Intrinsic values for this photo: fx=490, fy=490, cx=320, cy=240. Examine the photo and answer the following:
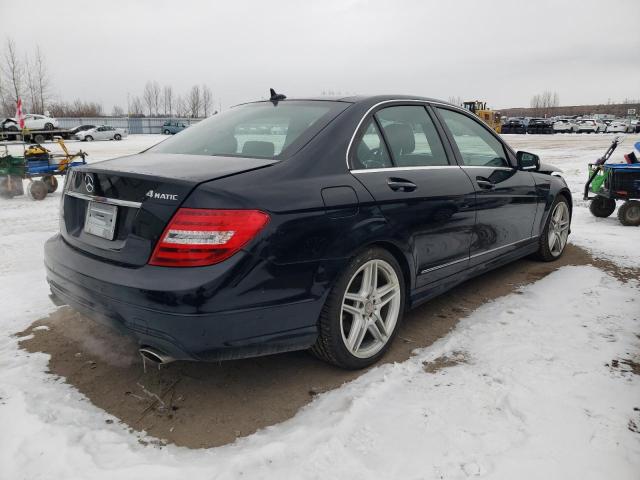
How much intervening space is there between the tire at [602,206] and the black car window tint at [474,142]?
13.5 ft

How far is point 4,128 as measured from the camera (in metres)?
34.8

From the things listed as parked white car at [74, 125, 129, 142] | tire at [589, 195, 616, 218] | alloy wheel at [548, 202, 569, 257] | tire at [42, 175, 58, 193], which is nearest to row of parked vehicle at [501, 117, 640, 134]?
parked white car at [74, 125, 129, 142]

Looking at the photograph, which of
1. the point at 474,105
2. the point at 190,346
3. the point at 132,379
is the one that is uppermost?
the point at 474,105

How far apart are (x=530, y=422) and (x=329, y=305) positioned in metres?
1.12

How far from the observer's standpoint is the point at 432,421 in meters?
2.37

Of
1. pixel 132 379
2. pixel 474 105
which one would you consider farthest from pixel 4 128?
pixel 132 379

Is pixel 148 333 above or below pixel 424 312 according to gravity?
above

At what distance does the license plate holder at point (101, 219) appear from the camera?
244 cm

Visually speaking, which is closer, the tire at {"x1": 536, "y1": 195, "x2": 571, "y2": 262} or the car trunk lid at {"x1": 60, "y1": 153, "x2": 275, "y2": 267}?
the car trunk lid at {"x1": 60, "y1": 153, "x2": 275, "y2": 267}

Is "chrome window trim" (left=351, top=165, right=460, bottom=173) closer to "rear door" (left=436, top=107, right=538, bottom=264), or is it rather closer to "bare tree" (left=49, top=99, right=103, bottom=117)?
"rear door" (left=436, top=107, right=538, bottom=264)

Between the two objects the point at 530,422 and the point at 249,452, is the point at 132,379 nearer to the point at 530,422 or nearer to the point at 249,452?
the point at 249,452

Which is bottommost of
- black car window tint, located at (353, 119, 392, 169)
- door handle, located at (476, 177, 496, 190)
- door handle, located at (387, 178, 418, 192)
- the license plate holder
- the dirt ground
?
the dirt ground

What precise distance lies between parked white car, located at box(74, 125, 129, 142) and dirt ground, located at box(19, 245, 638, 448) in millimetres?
38864

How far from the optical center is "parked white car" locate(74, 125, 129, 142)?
3800 centimetres
